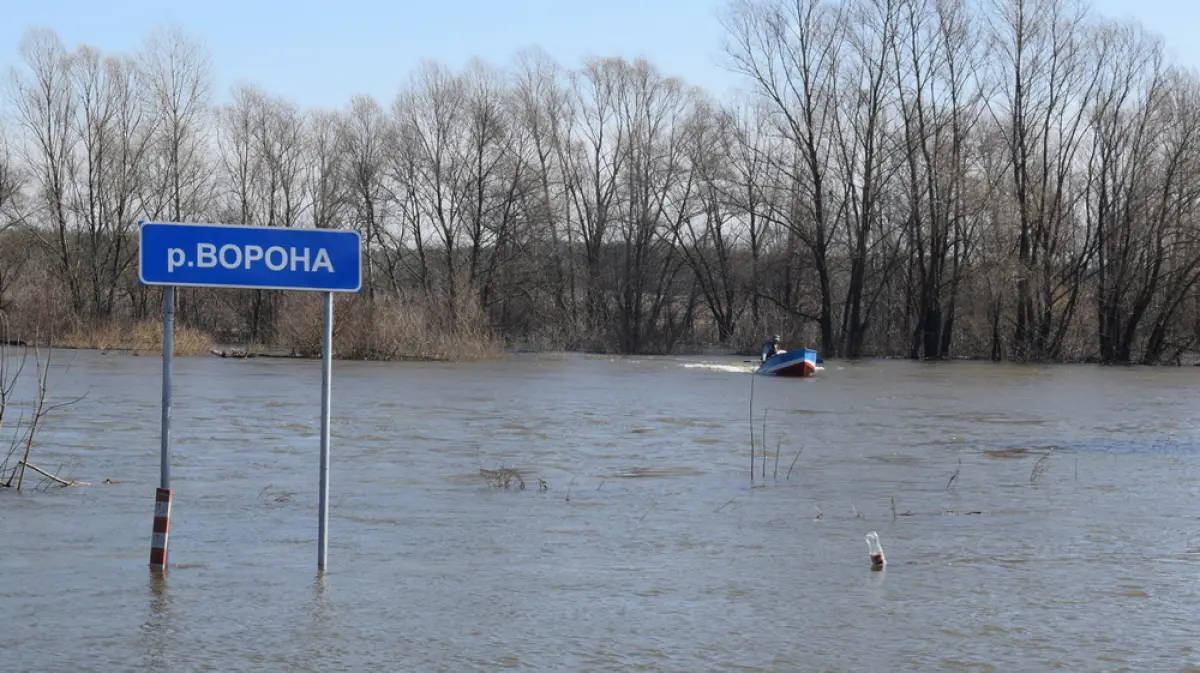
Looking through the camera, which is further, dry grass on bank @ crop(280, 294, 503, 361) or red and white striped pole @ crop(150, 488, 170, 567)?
dry grass on bank @ crop(280, 294, 503, 361)

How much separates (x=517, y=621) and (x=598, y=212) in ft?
207

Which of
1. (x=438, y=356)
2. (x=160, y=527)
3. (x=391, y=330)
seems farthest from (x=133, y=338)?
(x=160, y=527)

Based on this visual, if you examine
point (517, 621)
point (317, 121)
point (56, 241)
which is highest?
point (317, 121)

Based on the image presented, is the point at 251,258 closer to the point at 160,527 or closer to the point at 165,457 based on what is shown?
the point at 165,457

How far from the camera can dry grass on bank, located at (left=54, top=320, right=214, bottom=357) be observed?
5066 centimetres

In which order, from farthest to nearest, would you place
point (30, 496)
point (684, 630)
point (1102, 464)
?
point (1102, 464)
point (30, 496)
point (684, 630)

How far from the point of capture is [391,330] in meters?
46.4

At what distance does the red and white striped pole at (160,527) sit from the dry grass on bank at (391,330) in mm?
37075

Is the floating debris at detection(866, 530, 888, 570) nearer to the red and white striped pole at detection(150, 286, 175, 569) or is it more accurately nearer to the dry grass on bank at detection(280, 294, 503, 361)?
the red and white striped pole at detection(150, 286, 175, 569)

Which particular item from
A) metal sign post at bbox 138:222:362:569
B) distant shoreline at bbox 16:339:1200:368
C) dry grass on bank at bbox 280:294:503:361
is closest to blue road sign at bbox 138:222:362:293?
metal sign post at bbox 138:222:362:569

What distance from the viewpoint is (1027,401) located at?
31.7 m

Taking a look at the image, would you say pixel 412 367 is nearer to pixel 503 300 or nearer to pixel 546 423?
pixel 546 423

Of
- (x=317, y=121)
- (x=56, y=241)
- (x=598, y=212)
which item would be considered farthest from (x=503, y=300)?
(x=56, y=241)

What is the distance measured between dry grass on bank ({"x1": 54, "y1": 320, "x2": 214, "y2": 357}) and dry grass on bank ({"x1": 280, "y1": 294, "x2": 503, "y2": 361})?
3761mm
